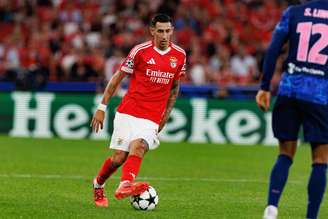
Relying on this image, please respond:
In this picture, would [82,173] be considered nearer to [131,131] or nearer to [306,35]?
[131,131]

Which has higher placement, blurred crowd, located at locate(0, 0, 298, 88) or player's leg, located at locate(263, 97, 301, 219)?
player's leg, located at locate(263, 97, 301, 219)

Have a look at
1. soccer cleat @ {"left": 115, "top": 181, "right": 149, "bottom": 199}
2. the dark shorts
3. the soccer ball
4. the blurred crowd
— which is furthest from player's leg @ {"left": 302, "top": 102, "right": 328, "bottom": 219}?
the blurred crowd

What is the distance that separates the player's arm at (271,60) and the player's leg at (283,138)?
7.9 inches

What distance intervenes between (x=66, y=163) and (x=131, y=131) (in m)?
5.50

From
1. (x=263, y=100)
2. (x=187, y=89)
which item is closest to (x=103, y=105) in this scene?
(x=263, y=100)

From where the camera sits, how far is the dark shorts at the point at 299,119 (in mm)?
8492

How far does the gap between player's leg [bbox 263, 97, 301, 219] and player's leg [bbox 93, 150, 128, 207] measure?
7.59ft

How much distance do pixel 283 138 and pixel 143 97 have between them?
96.0 inches

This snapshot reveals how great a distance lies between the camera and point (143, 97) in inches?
418

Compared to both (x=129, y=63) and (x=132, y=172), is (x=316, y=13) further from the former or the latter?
(x=132, y=172)

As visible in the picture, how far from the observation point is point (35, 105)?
68.5 feet

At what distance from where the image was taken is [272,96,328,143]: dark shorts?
8492 millimetres

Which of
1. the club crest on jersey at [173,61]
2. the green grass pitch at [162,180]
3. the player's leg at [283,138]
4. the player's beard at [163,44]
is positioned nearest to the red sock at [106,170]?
the green grass pitch at [162,180]

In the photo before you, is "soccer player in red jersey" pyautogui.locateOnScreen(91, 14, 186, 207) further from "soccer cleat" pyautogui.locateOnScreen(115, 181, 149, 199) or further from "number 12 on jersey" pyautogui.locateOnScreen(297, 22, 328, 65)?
"number 12 on jersey" pyautogui.locateOnScreen(297, 22, 328, 65)
